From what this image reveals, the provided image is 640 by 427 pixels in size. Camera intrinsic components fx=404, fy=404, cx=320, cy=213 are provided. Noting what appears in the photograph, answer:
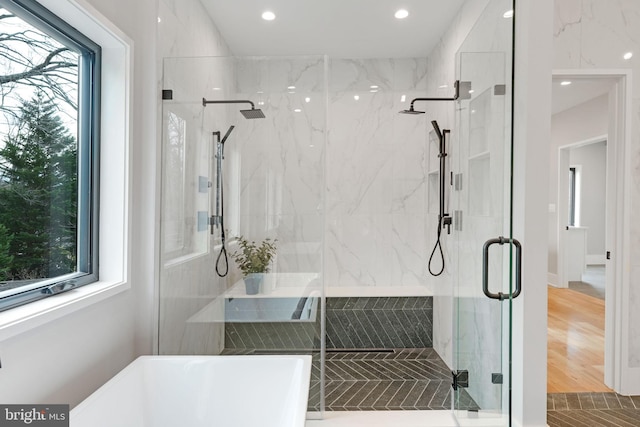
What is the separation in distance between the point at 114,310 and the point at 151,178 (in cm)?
74

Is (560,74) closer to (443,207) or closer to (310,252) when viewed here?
(443,207)

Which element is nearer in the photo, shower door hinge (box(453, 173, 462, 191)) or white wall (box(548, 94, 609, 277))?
shower door hinge (box(453, 173, 462, 191))

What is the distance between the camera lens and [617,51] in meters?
2.86

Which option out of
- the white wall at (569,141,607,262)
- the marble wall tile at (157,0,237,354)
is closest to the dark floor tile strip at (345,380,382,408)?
the marble wall tile at (157,0,237,354)

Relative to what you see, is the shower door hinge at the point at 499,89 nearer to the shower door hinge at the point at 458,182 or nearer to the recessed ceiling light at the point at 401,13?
the shower door hinge at the point at 458,182

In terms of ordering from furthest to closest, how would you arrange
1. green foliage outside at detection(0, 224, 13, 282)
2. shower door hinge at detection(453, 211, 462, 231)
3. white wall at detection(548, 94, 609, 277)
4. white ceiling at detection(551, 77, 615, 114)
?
white wall at detection(548, 94, 609, 277), white ceiling at detection(551, 77, 615, 114), shower door hinge at detection(453, 211, 462, 231), green foliage outside at detection(0, 224, 13, 282)

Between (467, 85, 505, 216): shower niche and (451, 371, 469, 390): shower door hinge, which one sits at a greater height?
(467, 85, 505, 216): shower niche

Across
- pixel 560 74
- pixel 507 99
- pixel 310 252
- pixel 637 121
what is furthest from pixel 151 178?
pixel 637 121

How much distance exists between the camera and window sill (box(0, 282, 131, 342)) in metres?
1.34

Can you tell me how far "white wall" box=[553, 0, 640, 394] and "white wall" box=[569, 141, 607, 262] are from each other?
241 inches

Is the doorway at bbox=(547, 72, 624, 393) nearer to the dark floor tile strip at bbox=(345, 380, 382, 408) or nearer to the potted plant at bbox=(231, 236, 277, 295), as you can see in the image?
the dark floor tile strip at bbox=(345, 380, 382, 408)

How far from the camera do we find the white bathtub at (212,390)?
1.82 m

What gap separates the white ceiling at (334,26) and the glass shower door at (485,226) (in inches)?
42.0

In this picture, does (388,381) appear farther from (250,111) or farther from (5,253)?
(5,253)
